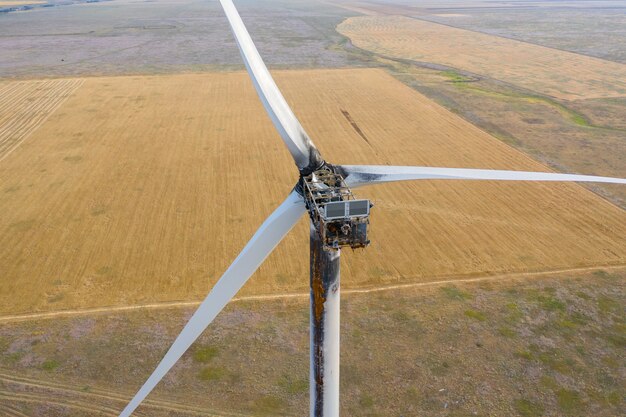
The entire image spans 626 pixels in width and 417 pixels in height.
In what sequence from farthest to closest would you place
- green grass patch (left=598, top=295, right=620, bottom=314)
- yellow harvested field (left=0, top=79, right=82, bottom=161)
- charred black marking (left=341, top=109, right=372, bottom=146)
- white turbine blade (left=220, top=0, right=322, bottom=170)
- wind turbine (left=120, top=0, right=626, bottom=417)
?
yellow harvested field (left=0, top=79, right=82, bottom=161)
charred black marking (left=341, top=109, right=372, bottom=146)
green grass patch (left=598, top=295, right=620, bottom=314)
white turbine blade (left=220, top=0, right=322, bottom=170)
wind turbine (left=120, top=0, right=626, bottom=417)

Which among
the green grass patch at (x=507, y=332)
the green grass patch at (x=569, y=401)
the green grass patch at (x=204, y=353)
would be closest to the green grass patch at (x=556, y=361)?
the green grass patch at (x=569, y=401)

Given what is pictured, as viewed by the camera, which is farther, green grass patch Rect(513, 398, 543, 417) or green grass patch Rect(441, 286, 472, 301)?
Result: green grass patch Rect(441, 286, 472, 301)

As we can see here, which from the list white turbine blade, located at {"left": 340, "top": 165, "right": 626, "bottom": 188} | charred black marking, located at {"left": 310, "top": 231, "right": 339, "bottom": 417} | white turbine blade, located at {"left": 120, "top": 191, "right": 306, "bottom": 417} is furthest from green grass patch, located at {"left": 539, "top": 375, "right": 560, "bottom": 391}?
white turbine blade, located at {"left": 120, "top": 191, "right": 306, "bottom": 417}

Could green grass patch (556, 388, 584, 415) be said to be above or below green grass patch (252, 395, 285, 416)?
below

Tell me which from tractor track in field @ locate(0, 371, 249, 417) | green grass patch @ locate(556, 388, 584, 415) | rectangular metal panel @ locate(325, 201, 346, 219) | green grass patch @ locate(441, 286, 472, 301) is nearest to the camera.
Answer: rectangular metal panel @ locate(325, 201, 346, 219)

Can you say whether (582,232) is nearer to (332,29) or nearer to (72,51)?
(72,51)

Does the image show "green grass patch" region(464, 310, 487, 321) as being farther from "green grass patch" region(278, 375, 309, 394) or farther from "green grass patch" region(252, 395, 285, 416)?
"green grass patch" region(252, 395, 285, 416)

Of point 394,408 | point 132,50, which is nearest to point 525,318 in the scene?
point 394,408
